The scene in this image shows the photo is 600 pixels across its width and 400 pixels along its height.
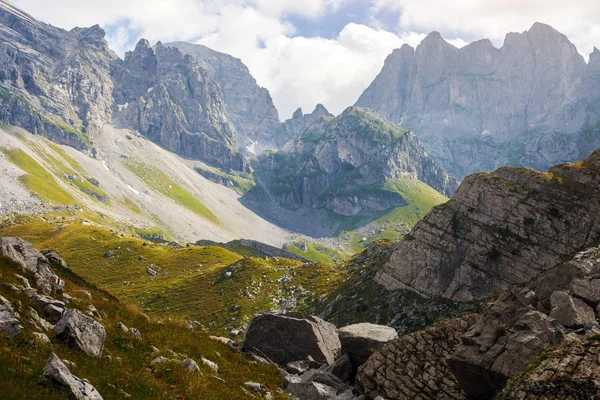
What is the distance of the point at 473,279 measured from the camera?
88000 mm

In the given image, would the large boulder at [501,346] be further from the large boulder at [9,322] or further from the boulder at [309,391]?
the large boulder at [9,322]

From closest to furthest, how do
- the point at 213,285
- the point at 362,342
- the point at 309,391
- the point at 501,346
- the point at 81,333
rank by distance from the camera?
the point at 81,333, the point at 501,346, the point at 309,391, the point at 362,342, the point at 213,285

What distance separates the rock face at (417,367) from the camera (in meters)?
27.5

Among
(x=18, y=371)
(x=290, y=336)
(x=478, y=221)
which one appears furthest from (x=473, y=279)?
(x=18, y=371)

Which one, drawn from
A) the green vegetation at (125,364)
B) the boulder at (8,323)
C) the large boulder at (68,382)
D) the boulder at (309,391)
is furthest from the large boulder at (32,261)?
the boulder at (309,391)

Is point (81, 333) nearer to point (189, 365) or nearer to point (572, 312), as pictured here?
point (189, 365)

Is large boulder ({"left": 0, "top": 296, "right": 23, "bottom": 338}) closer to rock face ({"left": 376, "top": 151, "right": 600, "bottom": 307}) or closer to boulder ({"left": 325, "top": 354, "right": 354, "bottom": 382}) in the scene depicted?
boulder ({"left": 325, "top": 354, "right": 354, "bottom": 382})

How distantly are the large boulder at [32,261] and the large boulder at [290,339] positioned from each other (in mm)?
19188

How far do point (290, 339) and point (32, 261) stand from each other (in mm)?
23302

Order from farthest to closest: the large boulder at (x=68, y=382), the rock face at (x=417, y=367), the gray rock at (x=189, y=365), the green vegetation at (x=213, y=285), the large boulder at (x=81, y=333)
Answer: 1. the green vegetation at (x=213, y=285)
2. the rock face at (x=417, y=367)
3. the gray rock at (x=189, y=365)
4. the large boulder at (x=81, y=333)
5. the large boulder at (x=68, y=382)

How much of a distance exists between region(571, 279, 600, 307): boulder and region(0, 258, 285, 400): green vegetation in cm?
1818

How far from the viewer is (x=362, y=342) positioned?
38156 mm

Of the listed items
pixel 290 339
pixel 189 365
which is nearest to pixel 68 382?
pixel 189 365

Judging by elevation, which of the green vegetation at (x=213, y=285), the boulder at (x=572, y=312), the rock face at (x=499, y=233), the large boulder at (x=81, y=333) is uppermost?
the rock face at (x=499, y=233)
